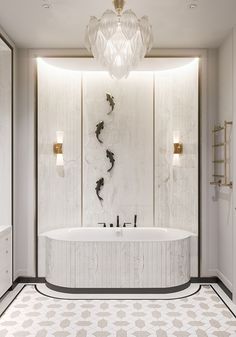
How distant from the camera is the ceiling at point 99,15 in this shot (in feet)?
10.5

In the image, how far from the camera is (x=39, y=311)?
11.3ft

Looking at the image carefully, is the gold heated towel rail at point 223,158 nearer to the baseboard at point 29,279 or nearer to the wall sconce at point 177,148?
the wall sconce at point 177,148

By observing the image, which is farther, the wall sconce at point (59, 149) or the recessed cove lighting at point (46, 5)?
the wall sconce at point (59, 149)

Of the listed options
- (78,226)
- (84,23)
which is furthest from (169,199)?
(84,23)

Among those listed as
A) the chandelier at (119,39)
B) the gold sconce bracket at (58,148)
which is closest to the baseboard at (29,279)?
the gold sconce bracket at (58,148)

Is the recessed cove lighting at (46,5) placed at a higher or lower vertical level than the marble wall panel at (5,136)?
higher

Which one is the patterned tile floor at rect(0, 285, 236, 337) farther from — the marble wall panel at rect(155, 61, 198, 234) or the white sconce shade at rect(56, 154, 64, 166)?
the white sconce shade at rect(56, 154, 64, 166)

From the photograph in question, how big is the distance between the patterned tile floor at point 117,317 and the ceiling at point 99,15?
9.71 ft

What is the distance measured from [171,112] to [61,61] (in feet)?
5.15

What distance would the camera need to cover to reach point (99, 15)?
3459mm

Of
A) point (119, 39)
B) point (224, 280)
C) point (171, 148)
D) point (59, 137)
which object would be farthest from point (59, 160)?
point (224, 280)

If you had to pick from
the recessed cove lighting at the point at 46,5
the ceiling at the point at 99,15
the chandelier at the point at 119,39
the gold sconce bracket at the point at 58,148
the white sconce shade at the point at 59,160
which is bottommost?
the white sconce shade at the point at 59,160

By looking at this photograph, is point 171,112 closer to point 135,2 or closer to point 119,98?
point 119,98

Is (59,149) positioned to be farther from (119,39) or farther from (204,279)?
(204,279)
